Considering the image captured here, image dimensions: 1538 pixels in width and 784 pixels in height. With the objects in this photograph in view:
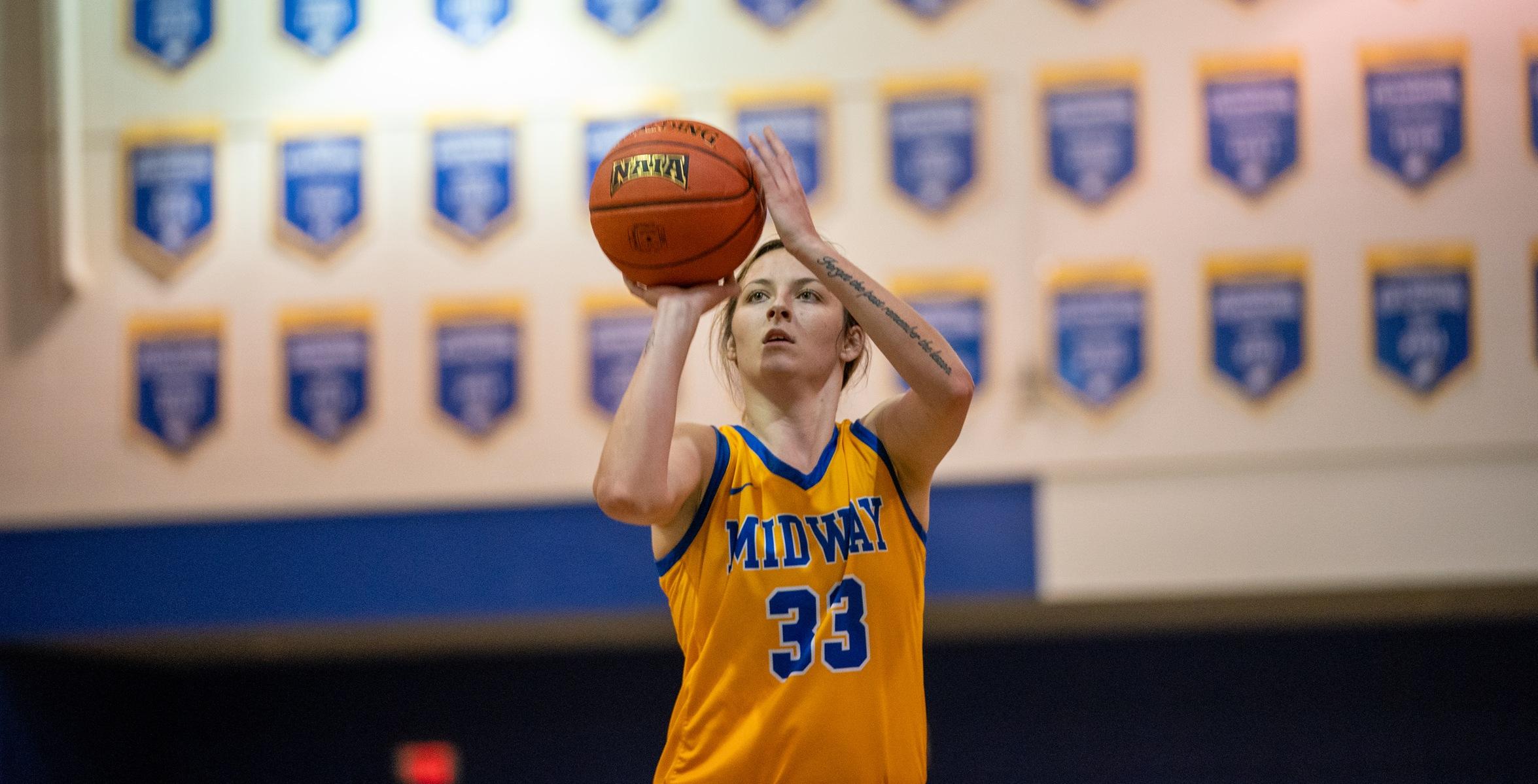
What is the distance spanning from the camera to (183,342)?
14.4ft

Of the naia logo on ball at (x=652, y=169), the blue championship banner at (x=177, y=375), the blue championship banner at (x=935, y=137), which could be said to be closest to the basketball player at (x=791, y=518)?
the naia logo on ball at (x=652, y=169)

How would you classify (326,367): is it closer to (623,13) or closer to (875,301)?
(623,13)

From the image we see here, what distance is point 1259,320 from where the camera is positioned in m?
4.14

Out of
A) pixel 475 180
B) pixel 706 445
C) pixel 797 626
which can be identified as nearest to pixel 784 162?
pixel 706 445

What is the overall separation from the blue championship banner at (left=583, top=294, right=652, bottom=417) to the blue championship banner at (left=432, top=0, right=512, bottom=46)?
3.52 ft

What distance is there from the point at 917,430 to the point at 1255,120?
278cm

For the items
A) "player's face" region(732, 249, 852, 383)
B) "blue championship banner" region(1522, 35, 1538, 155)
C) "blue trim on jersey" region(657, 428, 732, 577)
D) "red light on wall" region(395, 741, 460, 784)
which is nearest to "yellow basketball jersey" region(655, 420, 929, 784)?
"blue trim on jersey" region(657, 428, 732, 577)

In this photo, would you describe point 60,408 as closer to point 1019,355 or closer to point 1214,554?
point 1019,355

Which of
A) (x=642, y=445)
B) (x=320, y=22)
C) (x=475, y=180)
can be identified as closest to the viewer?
(x=642, y=445)

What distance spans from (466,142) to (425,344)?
0.76 m

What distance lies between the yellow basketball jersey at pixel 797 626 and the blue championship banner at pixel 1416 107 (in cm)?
298

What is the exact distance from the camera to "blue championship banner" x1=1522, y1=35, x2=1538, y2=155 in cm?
409

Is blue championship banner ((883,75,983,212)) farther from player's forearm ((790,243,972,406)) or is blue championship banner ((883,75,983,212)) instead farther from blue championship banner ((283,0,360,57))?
player's forearm ((790,243,972,406))

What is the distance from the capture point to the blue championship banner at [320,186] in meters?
4.43
